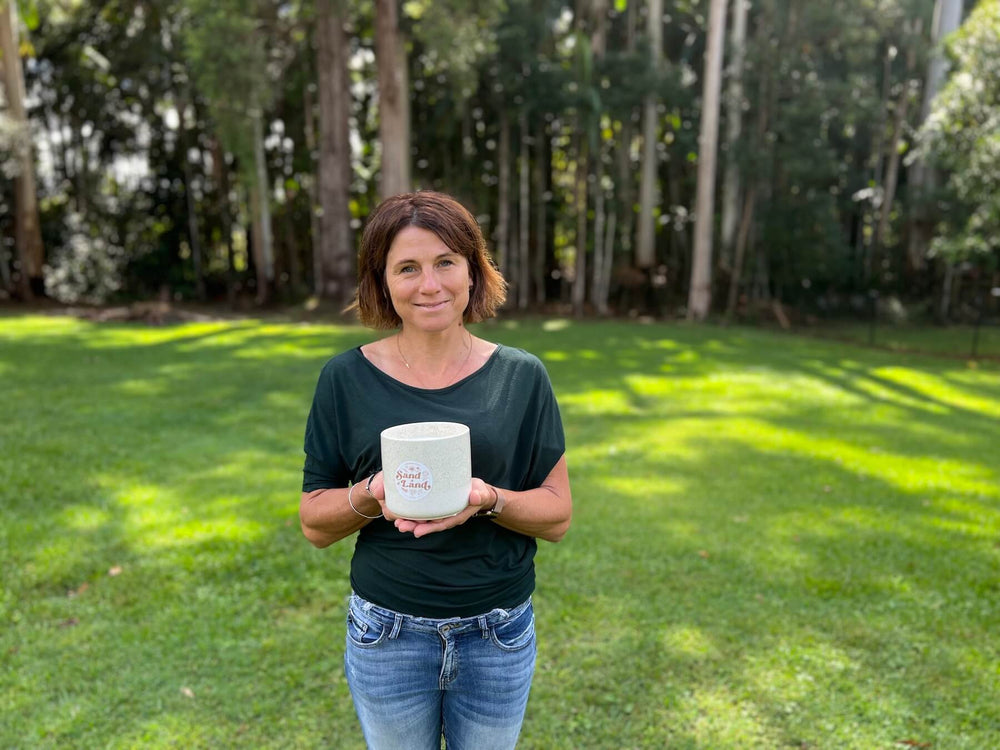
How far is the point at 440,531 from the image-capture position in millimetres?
1442

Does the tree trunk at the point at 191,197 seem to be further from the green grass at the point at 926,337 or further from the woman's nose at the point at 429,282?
the woman's nose at the point at 429,282

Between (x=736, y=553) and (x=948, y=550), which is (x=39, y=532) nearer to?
(x=736, y=553)

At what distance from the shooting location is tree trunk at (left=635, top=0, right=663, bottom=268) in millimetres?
17859

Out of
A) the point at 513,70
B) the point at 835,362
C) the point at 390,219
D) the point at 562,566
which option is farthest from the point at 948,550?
the point at 513,70

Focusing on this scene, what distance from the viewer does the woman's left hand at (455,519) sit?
4.22 ft

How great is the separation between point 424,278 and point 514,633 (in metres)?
0.75

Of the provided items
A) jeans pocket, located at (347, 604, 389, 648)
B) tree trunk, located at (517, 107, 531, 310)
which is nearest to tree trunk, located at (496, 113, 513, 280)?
tree trunk, located at (517, 107, 531, 310)

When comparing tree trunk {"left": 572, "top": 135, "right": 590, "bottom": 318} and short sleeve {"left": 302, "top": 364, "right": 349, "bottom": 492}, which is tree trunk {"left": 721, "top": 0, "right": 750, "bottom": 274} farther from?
short sleeve {"left": 302, "top": 364, "right": 349, "bottom": 492}

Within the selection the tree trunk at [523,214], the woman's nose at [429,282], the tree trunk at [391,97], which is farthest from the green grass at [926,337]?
the woman's nose at [429,282]

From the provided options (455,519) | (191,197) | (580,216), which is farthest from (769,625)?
(191,197)

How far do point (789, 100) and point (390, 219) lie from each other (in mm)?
19003

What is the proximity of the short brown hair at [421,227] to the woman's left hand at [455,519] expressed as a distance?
48 centimetres

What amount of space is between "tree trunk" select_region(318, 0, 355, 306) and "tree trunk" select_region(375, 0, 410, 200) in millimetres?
1410

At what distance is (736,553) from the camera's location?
4.20m
